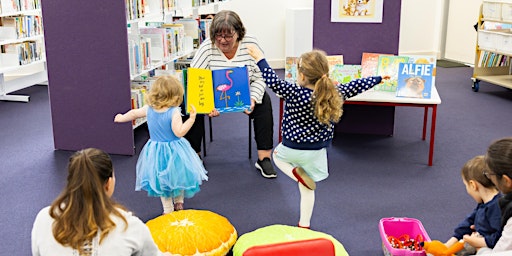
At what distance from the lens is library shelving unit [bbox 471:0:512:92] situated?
21.8 feet

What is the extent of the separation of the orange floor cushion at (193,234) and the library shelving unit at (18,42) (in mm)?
4041

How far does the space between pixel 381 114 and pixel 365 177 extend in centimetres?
117

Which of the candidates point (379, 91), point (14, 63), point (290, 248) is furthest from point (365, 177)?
point (14, 63)

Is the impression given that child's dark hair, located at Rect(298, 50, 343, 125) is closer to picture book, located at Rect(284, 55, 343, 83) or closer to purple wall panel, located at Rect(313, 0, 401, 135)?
picture book, located at Rect(284, 55, 343, 83)

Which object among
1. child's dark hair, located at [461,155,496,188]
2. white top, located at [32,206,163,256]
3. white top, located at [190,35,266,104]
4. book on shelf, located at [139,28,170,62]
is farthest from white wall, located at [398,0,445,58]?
white top, located at [32,206,163,256]

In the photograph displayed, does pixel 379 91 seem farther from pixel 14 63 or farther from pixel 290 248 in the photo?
pixel 14 63

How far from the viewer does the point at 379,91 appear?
4867 millimetres

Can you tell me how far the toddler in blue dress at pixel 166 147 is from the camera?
342 centimetres

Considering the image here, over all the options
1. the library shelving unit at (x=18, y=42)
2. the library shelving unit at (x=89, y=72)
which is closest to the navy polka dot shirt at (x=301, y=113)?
the library shelving unit at (x=89, y=72)

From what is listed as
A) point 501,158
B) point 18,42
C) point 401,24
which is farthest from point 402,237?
point 401,24

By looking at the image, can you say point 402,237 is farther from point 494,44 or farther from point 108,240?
point 494,44

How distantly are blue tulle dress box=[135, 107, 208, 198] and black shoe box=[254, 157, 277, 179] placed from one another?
0.95 metres

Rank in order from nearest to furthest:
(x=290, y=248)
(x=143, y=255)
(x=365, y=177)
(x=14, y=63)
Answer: (x=143, y=255)
(x=290, y=248)
(x=365, y=177)
(x=14, y=63)

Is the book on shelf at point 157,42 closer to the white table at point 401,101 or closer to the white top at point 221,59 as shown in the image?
the white top at point 221,59
